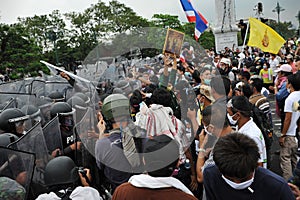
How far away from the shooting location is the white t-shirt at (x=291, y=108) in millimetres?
4191

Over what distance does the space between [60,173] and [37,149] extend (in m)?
0.47

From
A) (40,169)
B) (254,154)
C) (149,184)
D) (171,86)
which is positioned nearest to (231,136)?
(254,154)

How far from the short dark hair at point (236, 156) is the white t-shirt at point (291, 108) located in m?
2.45

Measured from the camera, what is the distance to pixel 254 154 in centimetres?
200

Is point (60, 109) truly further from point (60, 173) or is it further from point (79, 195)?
point (79, 195)

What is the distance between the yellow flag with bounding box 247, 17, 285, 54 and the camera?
312 inches

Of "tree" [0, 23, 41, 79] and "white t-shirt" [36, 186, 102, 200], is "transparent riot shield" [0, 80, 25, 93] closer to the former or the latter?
"white t-shirt" [36, 186, 102, 200]

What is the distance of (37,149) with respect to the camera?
9.73ft

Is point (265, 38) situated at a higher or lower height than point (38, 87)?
higher

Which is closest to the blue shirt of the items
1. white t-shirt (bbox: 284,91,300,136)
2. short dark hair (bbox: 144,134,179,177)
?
short dark hair (bbox: 144,134,179,177)

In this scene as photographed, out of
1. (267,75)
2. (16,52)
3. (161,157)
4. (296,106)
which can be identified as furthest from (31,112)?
(16,52)

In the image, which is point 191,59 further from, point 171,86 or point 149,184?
point 149,184

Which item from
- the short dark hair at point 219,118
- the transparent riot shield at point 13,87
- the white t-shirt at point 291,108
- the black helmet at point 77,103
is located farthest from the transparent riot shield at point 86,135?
the transparent riot shield at point 13,87

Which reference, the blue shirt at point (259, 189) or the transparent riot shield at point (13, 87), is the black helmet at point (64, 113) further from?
the transparent riot shield at point (13, 87)
